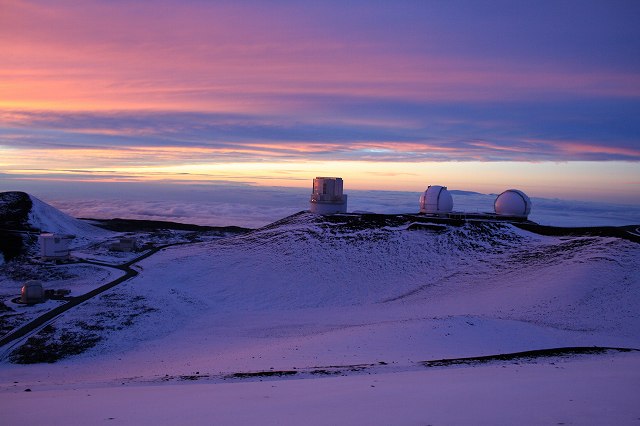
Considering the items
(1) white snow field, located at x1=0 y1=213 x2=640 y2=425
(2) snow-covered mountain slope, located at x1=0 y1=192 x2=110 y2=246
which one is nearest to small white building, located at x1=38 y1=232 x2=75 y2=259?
(1) white snow field, located at x1=0 y1=213 x2=640 y2=425

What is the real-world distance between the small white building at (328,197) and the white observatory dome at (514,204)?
18439 mm

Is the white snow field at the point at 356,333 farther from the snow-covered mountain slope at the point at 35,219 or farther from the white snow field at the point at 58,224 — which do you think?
the snow-covered mountain slope at the point at 35,219

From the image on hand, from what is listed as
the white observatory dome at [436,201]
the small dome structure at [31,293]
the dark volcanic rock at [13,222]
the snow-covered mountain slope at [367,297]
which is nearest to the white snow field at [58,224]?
the dark volcanic rock at [13,222]

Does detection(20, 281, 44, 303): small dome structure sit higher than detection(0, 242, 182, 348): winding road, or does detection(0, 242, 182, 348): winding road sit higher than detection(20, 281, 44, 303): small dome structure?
detection(20, 281, 44, 303): small dome structure

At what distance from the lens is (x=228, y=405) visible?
35.1 ft

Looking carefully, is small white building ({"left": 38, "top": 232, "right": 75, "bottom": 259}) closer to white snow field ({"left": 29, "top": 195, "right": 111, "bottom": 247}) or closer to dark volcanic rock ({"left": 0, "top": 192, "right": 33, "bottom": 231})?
white snow field ({"left": 29, "top": 195, "right": 111, "bottom": 247})

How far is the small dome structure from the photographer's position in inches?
1341

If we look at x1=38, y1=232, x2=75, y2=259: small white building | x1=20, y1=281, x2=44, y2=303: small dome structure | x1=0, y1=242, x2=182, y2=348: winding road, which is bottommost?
x1=0, y1=242, x2=182, y2=348: winding road

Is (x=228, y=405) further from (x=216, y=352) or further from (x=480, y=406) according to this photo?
(x=216, y=352)

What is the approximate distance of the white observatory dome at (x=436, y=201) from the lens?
5384 cm

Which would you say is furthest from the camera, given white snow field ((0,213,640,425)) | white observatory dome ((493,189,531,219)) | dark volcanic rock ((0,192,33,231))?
dark volcanic rock ((0,192,33,231))

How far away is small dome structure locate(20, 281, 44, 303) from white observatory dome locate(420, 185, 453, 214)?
127ft

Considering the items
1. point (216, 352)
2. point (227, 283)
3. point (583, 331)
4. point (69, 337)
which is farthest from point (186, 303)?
point (583, 331)

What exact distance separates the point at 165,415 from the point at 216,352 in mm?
16150
